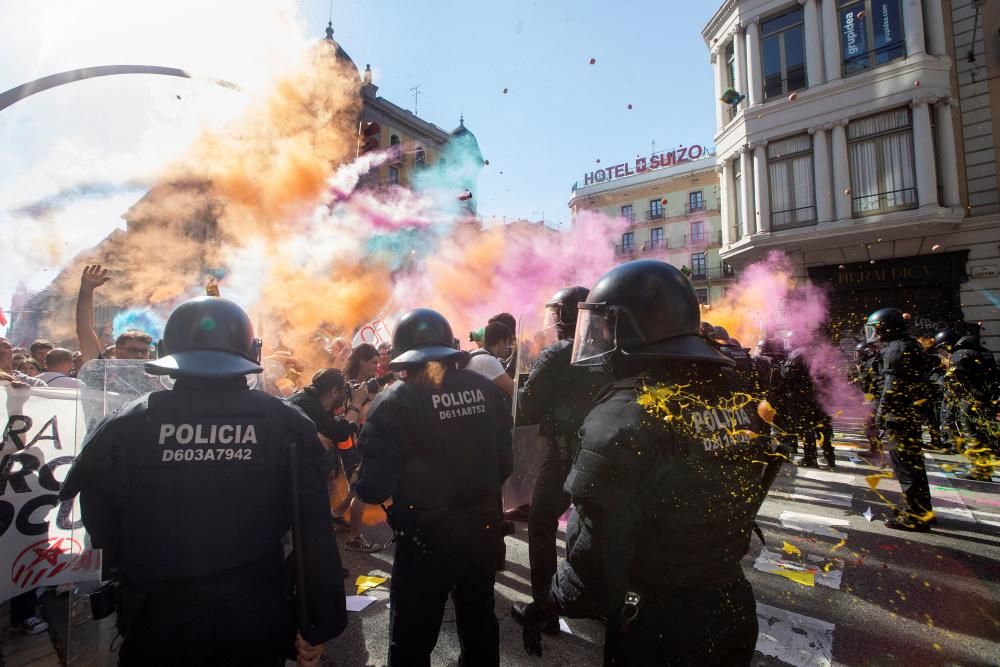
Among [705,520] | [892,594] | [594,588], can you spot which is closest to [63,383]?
[594,588]

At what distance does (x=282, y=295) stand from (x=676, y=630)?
1146 centimetres

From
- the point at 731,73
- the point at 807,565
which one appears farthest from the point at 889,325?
the point at 731,73

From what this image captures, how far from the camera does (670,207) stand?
1414 inches

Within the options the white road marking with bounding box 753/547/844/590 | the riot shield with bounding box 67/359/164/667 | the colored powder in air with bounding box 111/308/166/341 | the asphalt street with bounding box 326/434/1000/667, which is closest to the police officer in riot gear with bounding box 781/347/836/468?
the asphalt street with bounding box 326/434/1000/667

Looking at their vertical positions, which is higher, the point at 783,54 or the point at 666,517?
the point at 783,54

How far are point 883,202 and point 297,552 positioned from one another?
17620mm

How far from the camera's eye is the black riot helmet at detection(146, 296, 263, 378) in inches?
71.2

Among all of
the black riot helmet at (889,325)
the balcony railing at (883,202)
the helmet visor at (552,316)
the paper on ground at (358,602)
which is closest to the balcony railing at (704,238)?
the balcony railing at (883,202)

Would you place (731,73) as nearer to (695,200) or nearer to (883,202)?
(883,202)

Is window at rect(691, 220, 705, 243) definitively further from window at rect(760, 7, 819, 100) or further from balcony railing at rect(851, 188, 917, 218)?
balcony railing at rect(851, 188, 917, 218)

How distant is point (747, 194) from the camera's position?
16219 mm

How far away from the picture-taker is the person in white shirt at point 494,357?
4.02 meters

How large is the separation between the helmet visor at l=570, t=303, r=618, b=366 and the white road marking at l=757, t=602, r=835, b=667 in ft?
6.81

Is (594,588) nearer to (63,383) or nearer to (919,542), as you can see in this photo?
(63,383)
